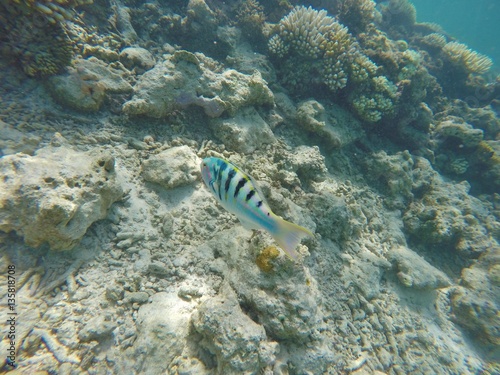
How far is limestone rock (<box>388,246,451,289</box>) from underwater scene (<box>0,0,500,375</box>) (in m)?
0.04

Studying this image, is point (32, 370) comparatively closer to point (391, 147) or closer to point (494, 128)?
point (391, 147)

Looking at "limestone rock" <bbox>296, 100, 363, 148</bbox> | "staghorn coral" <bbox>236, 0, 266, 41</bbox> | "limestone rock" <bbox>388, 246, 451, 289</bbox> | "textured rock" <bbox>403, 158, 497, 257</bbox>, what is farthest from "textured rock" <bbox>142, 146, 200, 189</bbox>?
"textured rock" <bbox>403, 158, 497, 257</bbox>

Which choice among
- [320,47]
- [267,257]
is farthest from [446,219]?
[267,257]

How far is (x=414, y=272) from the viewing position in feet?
14.9

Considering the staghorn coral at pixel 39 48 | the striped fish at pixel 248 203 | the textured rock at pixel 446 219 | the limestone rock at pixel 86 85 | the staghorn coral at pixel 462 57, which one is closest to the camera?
the striped fish at pixel 248 203

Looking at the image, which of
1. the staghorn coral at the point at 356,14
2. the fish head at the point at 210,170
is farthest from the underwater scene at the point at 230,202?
the staghorn coral at the point at 356,14

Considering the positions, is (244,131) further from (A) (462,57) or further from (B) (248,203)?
(A) (462,57)

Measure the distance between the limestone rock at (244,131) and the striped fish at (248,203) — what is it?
2566mm

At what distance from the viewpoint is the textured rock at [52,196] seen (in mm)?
2369

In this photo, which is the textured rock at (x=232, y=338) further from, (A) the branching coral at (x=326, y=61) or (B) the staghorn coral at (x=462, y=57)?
(B) the staghorn coral at (x=462, y=57)

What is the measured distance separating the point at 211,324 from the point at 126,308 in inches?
38.3

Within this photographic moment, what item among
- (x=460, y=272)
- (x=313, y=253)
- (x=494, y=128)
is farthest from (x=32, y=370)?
(x=494, y=128)

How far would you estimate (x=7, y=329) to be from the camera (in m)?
2.16

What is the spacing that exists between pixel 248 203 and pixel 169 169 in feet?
6.86
